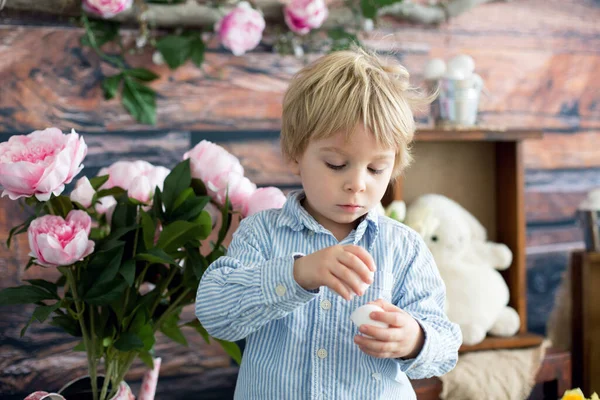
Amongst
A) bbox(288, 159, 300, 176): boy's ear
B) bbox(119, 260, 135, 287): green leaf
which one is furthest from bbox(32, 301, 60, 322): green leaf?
bbox(288, 159, 300, 176): boy's ear

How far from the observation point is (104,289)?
42.1 inches

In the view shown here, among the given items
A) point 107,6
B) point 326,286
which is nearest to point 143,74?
point 107,6

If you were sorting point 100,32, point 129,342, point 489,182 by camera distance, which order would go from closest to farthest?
point 129,342, point 100,32, point 489,182

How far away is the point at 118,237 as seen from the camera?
1.09 metres

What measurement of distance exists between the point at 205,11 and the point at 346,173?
0.90 metres

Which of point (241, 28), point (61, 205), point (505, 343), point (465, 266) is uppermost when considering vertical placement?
point (241, 28)

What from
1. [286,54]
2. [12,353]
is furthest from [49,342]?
[286,54]

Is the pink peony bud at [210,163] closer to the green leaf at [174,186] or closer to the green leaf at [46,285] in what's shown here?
the green leaf at [174,186]

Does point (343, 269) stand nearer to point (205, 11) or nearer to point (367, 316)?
point (367, 316)

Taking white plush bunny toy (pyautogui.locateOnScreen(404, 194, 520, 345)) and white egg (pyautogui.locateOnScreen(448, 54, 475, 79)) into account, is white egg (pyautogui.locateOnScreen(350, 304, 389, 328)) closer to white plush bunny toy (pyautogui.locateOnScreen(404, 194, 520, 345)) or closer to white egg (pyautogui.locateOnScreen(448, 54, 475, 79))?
white plush bunny toy (pyautogui.locateOnScreen(404, 194, 520, 345))

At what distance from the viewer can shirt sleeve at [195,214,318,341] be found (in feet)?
2.74

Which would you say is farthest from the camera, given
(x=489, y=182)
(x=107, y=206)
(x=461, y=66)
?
(x=489, y=182)

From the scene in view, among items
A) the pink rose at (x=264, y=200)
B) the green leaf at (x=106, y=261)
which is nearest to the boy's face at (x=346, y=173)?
the pink rose at (x=264, y=200)

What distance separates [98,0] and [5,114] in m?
0.33
